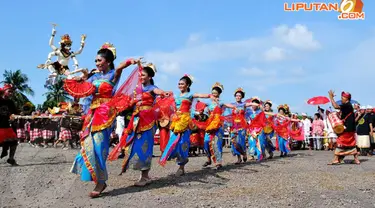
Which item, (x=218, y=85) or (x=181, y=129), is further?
(x=218, y=85)

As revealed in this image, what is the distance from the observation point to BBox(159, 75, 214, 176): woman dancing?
25.7 feet

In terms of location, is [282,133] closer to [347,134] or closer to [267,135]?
[267,135]

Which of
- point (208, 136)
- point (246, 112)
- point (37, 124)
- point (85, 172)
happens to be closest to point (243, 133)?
point (246, 112)

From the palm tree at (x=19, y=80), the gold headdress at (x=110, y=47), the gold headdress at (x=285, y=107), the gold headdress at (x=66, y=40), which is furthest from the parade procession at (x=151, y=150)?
the palm tree at (x=19, y=80)

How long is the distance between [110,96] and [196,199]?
1.97 m

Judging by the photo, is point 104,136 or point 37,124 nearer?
point 104,136

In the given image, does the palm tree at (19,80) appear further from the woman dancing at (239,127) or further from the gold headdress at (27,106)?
the woman dancing at (239,127)

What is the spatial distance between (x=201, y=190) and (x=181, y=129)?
1.91 metres

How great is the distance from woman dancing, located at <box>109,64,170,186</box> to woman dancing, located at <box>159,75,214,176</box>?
1.05 meters

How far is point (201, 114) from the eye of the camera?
10594 mm

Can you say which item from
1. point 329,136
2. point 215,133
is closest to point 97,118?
point 215,133

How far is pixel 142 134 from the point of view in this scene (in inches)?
265

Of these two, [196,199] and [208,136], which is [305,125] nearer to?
A: [208,136]

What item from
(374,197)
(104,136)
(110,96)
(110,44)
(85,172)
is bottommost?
(374,197)
